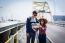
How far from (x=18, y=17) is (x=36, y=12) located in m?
0.35

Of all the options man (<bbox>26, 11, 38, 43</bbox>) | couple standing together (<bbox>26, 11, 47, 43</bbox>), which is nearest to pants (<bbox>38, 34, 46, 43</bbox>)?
couple standing together (<bbox>26, 11, 47, 43</bbox>)

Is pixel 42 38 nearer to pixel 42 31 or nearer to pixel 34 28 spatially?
pixel 42 31

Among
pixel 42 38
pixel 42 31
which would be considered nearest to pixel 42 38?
pixel 42 38

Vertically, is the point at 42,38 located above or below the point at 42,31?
below

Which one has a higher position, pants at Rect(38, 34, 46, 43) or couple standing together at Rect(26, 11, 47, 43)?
couple standing together at Rect(26, 11, 47, 43)

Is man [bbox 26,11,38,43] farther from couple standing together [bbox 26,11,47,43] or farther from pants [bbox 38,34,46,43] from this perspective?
pants [bbox 38,34,46,43]

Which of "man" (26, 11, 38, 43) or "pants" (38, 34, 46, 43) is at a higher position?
"man" (26, 11, 38, 43)

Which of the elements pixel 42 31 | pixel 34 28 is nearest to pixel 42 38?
pixel 42 31

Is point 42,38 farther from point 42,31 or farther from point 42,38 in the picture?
point 42,31

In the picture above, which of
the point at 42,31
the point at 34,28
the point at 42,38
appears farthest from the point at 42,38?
the point at 34,28

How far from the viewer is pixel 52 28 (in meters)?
3.56

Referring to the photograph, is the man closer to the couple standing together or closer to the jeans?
the couple standing together

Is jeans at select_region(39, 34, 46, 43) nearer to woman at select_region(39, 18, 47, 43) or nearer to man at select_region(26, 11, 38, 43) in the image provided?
woman at select_region(39, 18, 47, 43)

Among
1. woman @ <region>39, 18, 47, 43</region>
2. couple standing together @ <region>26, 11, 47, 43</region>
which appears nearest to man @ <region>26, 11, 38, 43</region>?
couple standing together @ <region>26, 11, 47, 43</region>
